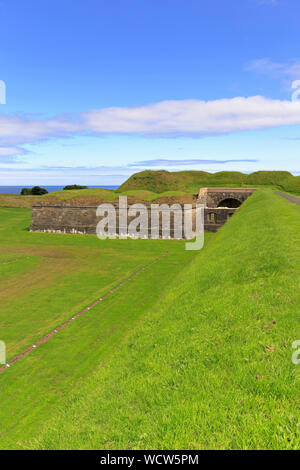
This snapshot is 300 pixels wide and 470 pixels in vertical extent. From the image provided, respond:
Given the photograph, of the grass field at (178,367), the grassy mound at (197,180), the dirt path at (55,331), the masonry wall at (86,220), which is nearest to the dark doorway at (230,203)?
the grassy mound at (197,180)

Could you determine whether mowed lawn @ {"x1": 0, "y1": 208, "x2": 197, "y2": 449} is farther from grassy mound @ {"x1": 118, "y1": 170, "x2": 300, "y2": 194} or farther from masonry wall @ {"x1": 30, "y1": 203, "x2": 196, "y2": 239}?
grassy mound @ {"x1": 118, "y1": 170, "x2": 300, "y2": 194}

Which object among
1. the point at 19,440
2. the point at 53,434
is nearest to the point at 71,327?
the point at 19,440

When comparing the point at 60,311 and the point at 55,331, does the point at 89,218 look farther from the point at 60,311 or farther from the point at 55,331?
the point at 55,331

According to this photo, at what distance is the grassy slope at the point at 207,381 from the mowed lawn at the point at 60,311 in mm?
1468

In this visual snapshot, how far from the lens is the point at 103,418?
370 cm

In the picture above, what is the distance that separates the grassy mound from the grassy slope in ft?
199

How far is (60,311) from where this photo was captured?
11.4 m

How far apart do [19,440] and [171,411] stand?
135 inches

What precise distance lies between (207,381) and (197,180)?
7377cm

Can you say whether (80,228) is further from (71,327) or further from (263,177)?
(263,177)

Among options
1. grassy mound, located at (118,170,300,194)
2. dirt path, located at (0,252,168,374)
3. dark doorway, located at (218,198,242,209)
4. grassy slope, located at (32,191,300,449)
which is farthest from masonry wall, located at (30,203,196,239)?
grassy mound, located at (118,170,300,194)

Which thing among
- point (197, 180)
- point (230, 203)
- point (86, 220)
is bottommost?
point (86, 220)

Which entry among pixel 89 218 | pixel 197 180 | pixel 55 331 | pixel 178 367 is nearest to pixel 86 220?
pixel 89 218

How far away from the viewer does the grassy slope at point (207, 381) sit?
9.58ft
